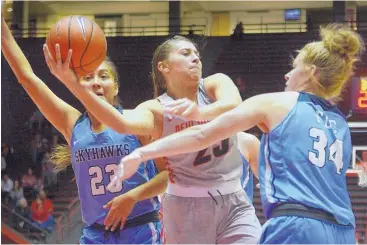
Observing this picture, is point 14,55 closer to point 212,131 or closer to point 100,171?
point 100,171

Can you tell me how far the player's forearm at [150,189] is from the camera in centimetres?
239

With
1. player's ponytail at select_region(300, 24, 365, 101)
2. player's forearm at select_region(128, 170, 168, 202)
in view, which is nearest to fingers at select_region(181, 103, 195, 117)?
player's ponytail at select_region(300, 24, 365, 101)

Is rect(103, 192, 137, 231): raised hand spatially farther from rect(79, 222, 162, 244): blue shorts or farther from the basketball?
the basketball

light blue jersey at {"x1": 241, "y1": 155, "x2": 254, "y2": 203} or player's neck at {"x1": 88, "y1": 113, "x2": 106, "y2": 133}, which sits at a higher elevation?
player's neck at {"x1": 88, "y1": 113, "x2": 106, "y2": 133}

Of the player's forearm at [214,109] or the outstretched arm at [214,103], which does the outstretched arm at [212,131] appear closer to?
the outstretched arm at [214,103]

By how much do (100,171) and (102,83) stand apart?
0.35 m

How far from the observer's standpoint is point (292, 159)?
1.79 metres

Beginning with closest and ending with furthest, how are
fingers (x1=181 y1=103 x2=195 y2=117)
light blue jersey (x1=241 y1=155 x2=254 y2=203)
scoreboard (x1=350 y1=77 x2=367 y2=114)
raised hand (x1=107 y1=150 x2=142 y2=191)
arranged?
1. raised hand (x1=107 y1=150 x2=142 y2=191)
2. fingers (x1=181 y1=103 x2=195 y2=117)
3. light blue jersey (x1=241 y1=155 x2=254 y2=203)
4. scoreboard (x1=350 y1=77 x2=367 y2=114)

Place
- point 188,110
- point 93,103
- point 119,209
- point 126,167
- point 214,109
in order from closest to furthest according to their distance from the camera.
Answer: point 126,167 < point 188,110 < point 93,103 < point 214,109 < point 119,209

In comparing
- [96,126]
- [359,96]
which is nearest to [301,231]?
[96,126]

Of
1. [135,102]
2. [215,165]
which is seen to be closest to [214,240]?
[215,165]

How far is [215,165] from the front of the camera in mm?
2461

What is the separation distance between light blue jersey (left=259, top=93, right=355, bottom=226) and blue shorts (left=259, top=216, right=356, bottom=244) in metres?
0.04

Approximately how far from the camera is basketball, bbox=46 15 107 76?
Answer: 91.9 inches
